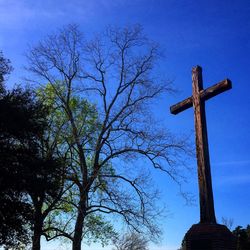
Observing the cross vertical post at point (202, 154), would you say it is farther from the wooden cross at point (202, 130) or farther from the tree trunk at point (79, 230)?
the tree trunk at point (79, 230)

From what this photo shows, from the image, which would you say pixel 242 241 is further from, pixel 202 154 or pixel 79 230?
pixel 202 154

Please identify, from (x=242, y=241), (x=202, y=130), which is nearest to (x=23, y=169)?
(x=202, y=130)

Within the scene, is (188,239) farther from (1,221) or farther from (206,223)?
(1,221)

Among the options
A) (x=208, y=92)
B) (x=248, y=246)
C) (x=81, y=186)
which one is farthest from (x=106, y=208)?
(x=248, y=246)

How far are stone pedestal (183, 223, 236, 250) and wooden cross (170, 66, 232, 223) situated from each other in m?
0.36

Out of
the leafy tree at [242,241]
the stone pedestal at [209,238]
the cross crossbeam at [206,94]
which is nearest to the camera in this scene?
the stone pedestal at [209,238]

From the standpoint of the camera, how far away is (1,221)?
67.1 feet

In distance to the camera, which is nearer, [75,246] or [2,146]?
[2,146]

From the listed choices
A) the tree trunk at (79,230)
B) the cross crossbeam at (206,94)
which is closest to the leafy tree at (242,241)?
the tree trunk at (79,230)

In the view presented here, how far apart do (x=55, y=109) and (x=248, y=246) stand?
2488 centimetres

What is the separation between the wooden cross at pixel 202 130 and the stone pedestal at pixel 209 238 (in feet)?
1.17

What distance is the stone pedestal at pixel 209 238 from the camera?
12.0 meters

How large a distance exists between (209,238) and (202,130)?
11.6 ft

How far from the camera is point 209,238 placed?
476 inches
